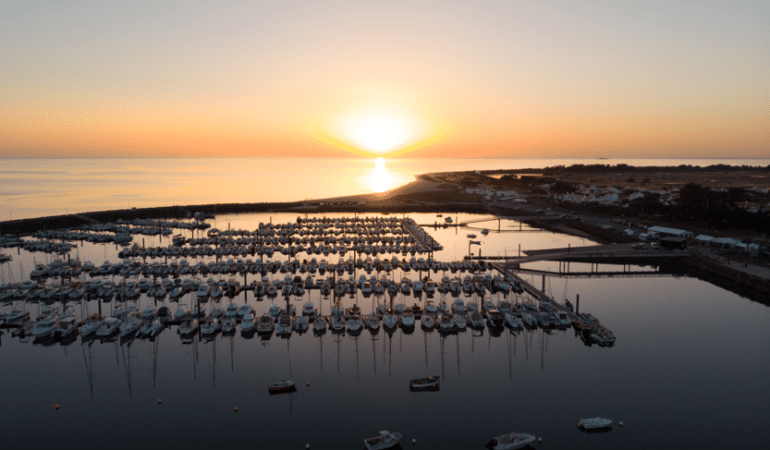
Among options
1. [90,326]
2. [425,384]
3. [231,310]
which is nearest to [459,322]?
[425,384]

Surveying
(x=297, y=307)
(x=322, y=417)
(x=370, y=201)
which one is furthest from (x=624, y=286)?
(x=370, y=201)

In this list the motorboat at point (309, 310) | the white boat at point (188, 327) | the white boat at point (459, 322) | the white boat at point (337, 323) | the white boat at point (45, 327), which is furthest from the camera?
the motorboat at point (309, 310)

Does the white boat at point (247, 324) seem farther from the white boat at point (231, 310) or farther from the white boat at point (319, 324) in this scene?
the white boat at point (319, 324)

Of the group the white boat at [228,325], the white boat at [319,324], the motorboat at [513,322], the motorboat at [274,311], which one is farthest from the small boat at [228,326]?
the motorboat at [513,322]

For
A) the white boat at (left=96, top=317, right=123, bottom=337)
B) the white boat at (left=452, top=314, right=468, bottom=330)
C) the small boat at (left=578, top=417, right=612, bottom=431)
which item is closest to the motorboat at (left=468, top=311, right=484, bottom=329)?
the white boat at (left=452, top=314, right=468, bottom=330)

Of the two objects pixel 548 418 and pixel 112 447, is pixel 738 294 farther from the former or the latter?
pixel 112 447
